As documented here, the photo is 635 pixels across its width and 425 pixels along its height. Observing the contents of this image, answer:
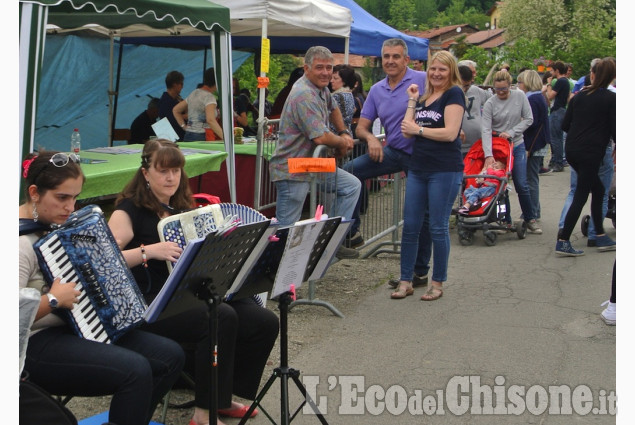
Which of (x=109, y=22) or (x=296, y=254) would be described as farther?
(x=109, y=22)

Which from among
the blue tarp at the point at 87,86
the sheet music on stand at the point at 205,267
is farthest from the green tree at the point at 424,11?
the sheet music on stand at the point at 205,267

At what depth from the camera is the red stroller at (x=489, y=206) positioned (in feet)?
29.8

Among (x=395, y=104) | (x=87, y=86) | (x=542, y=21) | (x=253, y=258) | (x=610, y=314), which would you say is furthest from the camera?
(x=542, y=21)

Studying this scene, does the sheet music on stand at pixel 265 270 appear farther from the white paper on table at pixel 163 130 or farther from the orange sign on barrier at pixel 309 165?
the white paper on table at pixel 163 130

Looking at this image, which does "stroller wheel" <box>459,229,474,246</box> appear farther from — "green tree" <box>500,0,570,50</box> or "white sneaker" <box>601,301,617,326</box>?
"green tree" <box>500,0,570,50</box>

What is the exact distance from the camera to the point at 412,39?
15.3 meters

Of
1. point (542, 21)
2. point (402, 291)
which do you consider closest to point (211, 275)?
point (402, 291)

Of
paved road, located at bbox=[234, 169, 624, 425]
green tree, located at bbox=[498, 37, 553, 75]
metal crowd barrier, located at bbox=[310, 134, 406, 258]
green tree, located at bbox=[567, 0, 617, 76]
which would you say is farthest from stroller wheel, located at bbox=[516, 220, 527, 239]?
green tree, located at bbox=[498, 37, 553, 75]

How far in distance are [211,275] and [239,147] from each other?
5916 mm

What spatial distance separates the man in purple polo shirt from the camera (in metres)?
7.00

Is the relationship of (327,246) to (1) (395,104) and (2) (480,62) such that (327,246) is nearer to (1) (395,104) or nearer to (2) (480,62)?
(1) (395,104)

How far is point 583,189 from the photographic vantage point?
810 cm

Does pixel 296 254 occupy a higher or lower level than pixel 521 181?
higher

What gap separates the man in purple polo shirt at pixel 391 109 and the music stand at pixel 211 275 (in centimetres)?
355
